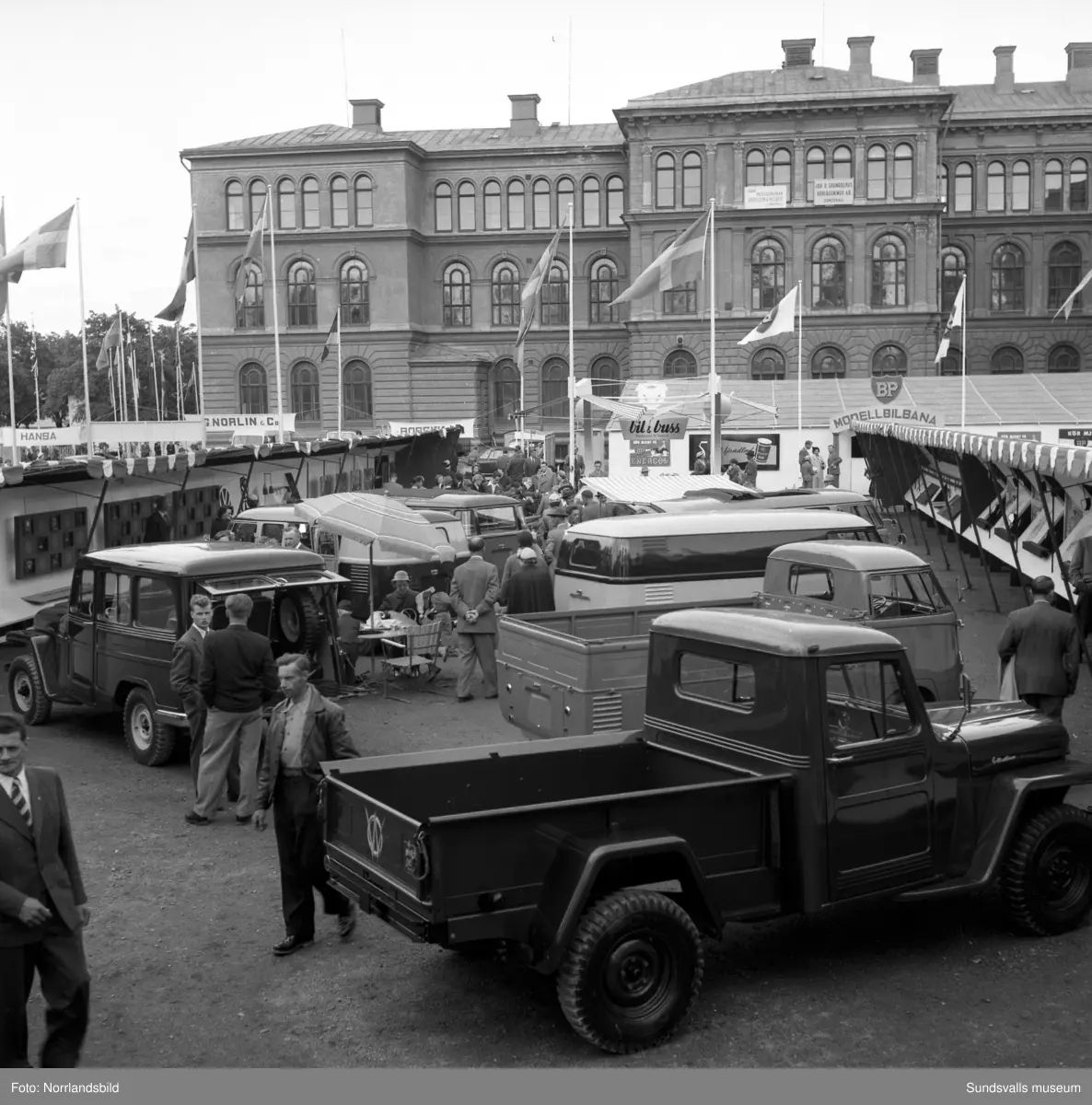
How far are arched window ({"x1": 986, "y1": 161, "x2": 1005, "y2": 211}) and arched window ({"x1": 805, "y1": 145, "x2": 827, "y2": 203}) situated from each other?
1147 centimetres

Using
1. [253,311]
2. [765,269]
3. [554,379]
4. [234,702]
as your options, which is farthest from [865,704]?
[253,311]

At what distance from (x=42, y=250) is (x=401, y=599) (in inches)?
742

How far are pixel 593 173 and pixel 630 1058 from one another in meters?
67.6

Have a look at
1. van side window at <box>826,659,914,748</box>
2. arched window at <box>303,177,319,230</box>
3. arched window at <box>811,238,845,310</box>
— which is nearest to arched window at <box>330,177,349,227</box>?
arched window at <box>303,177,319,230</box>

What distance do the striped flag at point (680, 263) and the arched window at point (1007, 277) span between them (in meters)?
42.8

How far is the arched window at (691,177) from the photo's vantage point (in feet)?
206

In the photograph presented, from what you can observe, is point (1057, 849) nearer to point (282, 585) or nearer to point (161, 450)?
point (282, 585)

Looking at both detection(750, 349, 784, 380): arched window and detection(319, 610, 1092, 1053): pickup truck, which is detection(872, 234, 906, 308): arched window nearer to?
detection(750, 349, 784, 380): arched window

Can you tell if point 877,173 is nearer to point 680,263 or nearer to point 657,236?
point 657,236

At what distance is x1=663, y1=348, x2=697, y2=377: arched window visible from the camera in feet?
210

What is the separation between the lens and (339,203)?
67.8 metres

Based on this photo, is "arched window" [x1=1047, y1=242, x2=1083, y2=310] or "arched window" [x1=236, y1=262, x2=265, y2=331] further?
"arched window" [x1=236, y1=262, x2=265, y2=331]

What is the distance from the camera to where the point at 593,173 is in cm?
6975

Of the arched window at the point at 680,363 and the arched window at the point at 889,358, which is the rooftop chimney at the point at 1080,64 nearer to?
the arched window at the point at 889,358
